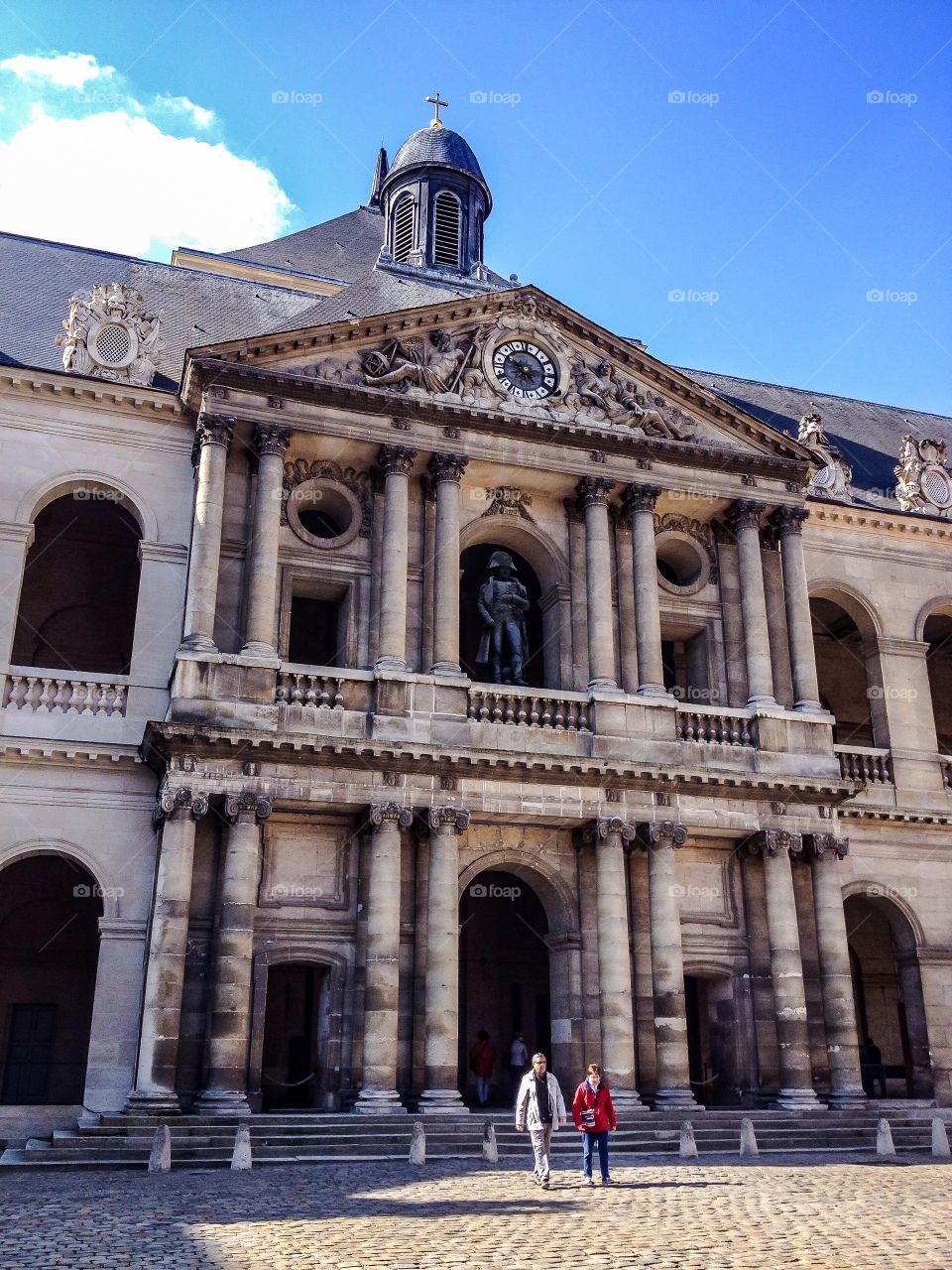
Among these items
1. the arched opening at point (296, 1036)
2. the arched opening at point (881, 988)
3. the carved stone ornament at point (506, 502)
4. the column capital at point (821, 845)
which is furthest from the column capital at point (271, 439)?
the arched opening at point (881, 988)

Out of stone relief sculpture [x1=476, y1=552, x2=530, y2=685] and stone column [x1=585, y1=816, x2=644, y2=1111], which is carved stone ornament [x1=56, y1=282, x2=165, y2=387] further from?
stone column [x1=585, y1=816, x2=644, y2=1111]

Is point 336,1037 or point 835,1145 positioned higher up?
point 336,1037

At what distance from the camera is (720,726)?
26.8 meters

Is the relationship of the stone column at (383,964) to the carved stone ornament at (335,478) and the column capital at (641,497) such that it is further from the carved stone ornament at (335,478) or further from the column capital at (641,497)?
the column capital at (641,497)

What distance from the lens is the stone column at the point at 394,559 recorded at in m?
24.8

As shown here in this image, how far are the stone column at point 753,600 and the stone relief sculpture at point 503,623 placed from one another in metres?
5.13

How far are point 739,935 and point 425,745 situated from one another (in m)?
8.22

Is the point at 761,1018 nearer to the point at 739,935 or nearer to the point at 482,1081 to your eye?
the point at 739,935

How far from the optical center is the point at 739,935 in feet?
85.6

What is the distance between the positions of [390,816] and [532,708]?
397 cm

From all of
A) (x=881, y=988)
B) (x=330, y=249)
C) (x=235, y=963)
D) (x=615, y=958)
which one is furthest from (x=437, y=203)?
(x=881, y=988)

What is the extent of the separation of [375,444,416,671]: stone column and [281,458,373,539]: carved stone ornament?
74cm

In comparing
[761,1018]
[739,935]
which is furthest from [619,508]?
[761,1018]

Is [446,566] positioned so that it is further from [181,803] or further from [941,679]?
[941,679]
